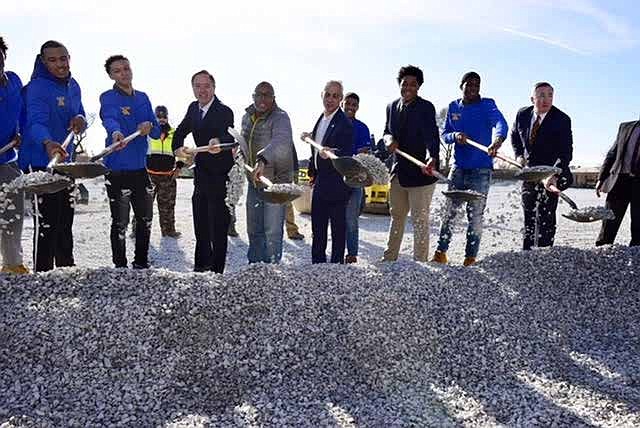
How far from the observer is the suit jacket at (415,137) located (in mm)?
4367

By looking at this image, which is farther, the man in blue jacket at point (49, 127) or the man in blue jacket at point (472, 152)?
the man in blue jacket at point (472, 152)

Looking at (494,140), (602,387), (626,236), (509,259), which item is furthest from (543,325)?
(626,236)

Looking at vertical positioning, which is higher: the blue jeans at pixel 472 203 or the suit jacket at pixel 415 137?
the suit jacket at pixel 415 137

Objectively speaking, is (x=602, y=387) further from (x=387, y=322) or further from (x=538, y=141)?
(x=538, y=141)

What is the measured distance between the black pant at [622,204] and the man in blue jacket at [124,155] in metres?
4.02

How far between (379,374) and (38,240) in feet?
8.04

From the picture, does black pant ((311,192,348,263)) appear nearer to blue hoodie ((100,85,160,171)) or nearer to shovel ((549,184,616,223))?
blue hoodie ((100,85,160,171))

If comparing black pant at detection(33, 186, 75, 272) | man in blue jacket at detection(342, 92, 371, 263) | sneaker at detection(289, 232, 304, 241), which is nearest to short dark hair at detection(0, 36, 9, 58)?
black pant at detection(33, 186, 75, 272)

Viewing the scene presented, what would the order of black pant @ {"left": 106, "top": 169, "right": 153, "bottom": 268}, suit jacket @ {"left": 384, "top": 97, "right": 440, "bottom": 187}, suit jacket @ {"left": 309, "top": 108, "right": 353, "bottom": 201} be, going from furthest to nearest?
1. suit jacket @ {"left": 384, "top": 97, "right": 440, "bottom": 187}
2. suit jacket @ {"left": 309, "top": 108, "right": 353, "bottom": 201}
3. black pant @ {"left": 106, "top": 169, "right": 153, "bottom": 268}

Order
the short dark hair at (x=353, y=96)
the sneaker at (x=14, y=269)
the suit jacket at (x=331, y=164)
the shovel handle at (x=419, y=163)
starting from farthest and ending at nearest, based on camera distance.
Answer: the short dark hair at (x=353, y=96), the shovel handle at (x=419, y=163), the suit jacket at (x=331, y=164), the sneaker at (x=14, y=269)

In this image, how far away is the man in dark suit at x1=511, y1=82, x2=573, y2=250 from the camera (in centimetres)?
444

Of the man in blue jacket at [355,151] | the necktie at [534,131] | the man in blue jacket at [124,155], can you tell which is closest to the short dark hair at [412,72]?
the man in blue jacket at [355,151]

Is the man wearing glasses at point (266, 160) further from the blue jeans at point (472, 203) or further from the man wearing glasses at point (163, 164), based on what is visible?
the man wearing glasses at point (163, 164)

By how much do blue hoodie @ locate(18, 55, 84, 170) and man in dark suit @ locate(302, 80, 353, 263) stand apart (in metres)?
1.80
